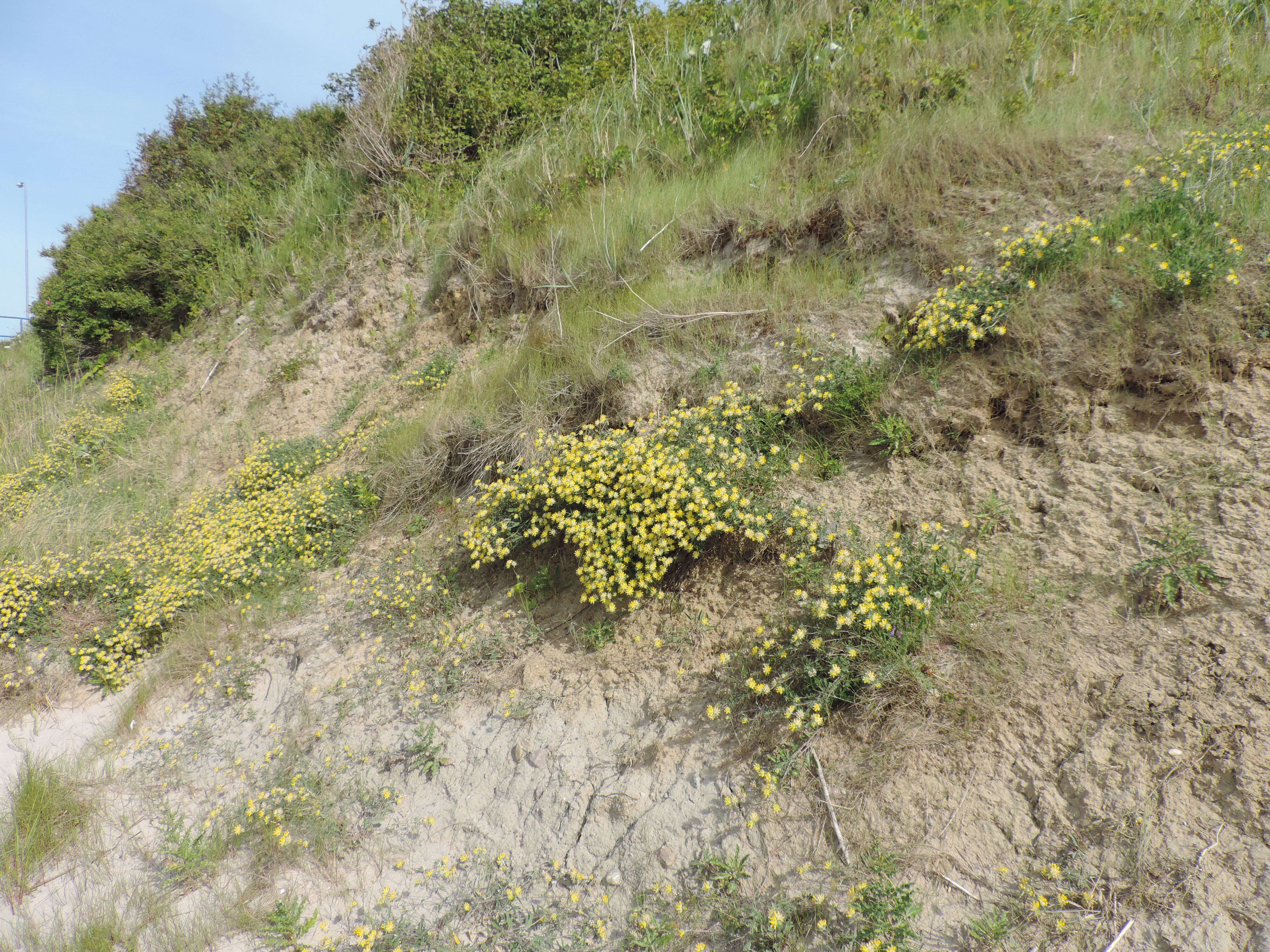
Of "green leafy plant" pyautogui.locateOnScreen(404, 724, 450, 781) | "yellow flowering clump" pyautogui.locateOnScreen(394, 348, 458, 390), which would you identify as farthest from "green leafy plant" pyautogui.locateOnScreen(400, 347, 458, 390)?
"green leafy plant" pyautogui.locateOnScreen(404, 724, 450, 781)

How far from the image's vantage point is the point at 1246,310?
322 centimetres

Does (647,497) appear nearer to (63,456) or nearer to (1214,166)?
(1214,166)

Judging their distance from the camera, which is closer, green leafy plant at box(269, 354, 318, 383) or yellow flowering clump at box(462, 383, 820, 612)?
yellow flowering clump at box(462, 383, 820, 612)

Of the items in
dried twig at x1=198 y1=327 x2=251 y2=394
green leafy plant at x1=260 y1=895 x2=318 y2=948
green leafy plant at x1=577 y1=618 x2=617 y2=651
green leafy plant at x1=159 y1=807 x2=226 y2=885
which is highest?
dried twig at x1=198 y1=327 x2=251 y2=394

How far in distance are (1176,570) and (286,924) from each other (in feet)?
13.6

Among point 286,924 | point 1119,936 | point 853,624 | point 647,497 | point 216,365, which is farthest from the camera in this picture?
point 216,365

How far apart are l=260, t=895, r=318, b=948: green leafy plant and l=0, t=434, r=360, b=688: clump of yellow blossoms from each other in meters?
2.54

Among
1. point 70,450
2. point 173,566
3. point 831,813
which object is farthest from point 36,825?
point 70,450

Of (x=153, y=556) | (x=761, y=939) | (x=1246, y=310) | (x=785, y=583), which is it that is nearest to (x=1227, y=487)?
(x=1246, y=310)

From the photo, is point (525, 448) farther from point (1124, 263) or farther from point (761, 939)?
point (1124, 263)

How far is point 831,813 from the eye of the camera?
267cm

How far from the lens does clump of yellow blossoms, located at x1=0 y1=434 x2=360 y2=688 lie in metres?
5.13

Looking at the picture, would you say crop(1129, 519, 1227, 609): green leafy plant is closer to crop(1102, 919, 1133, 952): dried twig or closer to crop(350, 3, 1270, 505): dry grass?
crop(350, 3, 1270, 505): dry grass

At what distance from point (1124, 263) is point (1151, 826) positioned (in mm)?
2736
